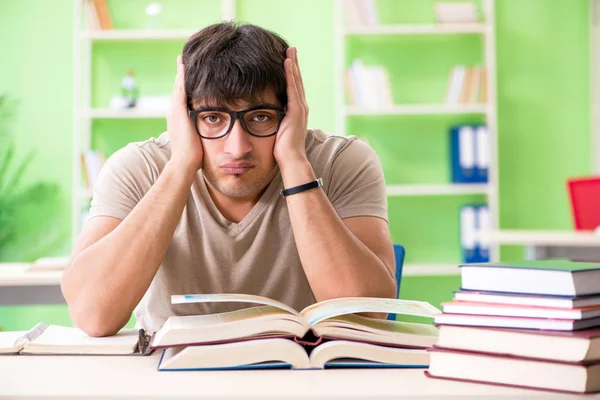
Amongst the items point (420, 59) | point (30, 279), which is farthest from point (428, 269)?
point (30, 279)

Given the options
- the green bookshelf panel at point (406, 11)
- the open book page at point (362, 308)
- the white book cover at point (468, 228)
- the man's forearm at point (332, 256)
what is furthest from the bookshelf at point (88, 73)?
the open book page at point (362, 308)

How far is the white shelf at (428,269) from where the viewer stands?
450 cm

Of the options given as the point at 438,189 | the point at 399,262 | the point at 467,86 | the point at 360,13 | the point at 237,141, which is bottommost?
the point at 399,262

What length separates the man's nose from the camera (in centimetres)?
163

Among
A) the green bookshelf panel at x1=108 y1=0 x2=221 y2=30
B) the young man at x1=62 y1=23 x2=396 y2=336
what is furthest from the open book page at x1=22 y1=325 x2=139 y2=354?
the green bookshelf panel at x1=108 y1=0 x2=221 y2=30

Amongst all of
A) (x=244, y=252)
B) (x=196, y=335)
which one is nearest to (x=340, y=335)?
(x=196, y=335)

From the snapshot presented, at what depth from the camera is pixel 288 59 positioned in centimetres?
176

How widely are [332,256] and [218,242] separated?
0.98 feet

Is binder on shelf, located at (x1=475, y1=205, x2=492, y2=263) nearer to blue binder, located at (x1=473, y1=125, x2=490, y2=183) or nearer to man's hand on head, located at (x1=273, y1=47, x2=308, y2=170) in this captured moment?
blue binder, located at (x1=473, y1=125, x2=490, y2=183)

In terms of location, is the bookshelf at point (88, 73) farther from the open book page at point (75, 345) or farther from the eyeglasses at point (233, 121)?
the open book page at point (75, 345)

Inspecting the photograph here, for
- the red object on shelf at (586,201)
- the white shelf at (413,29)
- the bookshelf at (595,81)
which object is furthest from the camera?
the bookshelf at (595,81)

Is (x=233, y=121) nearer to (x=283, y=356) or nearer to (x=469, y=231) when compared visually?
(x=283, y=356)

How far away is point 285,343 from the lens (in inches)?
41.8

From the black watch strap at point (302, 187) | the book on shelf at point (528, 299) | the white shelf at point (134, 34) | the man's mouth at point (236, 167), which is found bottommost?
the book on shelf at point (528, 299)
